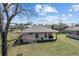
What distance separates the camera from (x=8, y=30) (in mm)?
2709

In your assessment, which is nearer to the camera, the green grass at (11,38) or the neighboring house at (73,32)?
the neighboring house at (73,32)

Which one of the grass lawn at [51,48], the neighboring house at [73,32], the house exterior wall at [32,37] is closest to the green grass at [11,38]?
the grass lawn at [51,48]

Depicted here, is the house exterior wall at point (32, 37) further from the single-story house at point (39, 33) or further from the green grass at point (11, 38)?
the green grass at point (11, 38)

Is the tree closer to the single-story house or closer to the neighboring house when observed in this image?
the single-story house

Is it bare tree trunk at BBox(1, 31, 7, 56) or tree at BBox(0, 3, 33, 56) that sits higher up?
tree at BBox(0, 3, 33, 56)

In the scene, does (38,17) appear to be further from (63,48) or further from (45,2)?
(63,48)

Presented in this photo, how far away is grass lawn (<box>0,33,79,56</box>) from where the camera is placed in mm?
2600

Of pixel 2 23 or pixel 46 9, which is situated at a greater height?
pixel 46 9

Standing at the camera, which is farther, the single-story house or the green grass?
→ the green grass

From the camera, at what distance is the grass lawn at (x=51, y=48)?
102 inches

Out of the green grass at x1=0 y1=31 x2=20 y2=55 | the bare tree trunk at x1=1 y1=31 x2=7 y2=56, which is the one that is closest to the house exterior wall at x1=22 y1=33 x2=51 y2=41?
the green grass at x1=0 y1=31 x2=20 y2=55

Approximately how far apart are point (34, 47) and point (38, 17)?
1.27 ft

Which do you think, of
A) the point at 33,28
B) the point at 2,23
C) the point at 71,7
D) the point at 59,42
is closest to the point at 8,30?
the point at 2,23

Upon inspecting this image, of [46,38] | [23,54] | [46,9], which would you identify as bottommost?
[23,54]
